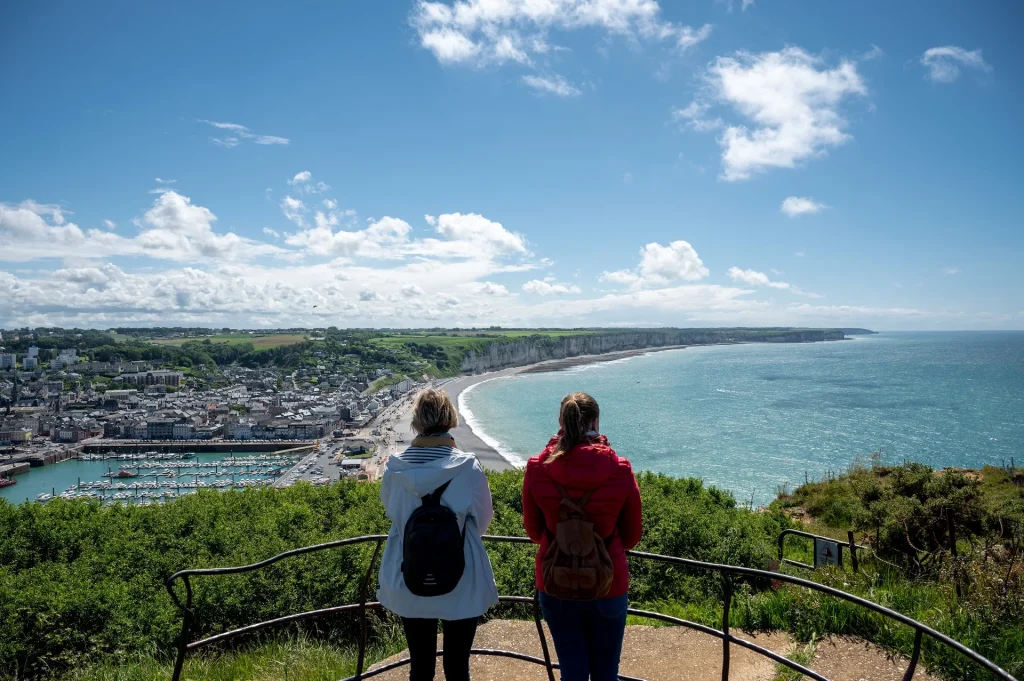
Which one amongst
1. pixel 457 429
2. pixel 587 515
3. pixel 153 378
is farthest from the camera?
pixel 153 378

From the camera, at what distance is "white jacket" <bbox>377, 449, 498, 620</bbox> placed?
2271 mm

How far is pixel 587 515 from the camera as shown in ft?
7.54

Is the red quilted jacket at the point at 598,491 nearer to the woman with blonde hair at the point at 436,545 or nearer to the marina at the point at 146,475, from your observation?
the woman with blonde hair at the point at 436,545

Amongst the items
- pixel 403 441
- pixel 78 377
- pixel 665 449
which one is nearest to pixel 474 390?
pixel 403 441

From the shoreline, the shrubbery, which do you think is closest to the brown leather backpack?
the shoreline

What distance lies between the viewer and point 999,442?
36.4 m

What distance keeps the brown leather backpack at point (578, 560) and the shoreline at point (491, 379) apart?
2.87 m

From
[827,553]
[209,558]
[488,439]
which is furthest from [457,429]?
[827,553]

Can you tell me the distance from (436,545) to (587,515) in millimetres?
599

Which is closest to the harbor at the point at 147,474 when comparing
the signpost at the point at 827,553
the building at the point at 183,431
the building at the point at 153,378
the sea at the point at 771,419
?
the building at the point at 183,431

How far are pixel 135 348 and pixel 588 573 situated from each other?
415ft

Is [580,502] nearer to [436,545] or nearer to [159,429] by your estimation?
[436,545]

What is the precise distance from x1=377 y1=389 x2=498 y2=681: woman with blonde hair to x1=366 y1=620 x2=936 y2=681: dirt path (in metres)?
1.42

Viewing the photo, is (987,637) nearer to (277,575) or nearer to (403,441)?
(277,575)
